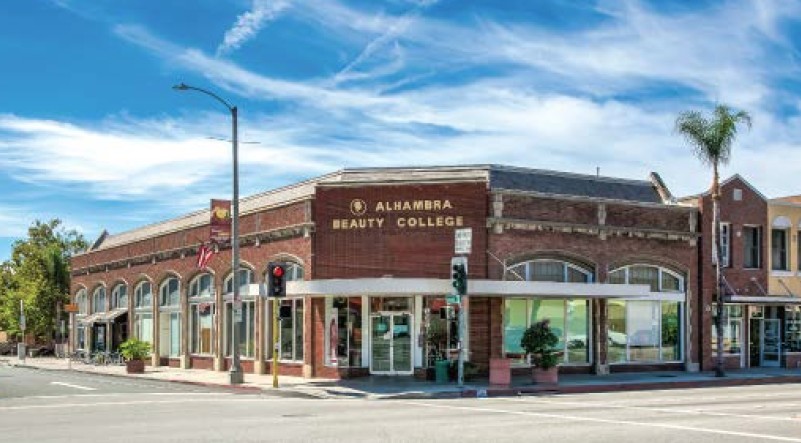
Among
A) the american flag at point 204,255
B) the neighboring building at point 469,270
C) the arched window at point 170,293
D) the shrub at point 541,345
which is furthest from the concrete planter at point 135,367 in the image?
the shrub at point 541,345

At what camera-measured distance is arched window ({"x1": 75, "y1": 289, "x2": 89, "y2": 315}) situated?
60.6m

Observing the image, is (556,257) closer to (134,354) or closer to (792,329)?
(792,329)

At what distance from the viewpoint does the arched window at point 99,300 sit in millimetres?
57531

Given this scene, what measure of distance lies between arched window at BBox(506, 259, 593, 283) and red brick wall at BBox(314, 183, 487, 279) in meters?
1.59

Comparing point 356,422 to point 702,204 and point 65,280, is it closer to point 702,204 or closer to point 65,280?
point 702,204

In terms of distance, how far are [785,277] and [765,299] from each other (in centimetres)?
244

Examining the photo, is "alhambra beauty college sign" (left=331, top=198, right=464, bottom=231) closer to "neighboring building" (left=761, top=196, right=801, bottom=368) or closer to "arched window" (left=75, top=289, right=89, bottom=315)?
"neighboring building" (left=761, top=196, right=801, bottom=368)

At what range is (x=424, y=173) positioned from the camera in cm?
3516

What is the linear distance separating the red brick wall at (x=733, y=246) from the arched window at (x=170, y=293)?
949 inches

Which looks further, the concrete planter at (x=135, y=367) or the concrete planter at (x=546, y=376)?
the concrete planter at (x=135, y=367)

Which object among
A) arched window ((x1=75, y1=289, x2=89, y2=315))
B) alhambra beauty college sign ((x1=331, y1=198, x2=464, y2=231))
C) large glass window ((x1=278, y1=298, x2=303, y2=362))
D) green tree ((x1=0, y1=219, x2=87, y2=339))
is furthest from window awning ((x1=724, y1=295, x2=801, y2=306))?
green tree ((x1=0, y1=219, x2=87, y2=339))

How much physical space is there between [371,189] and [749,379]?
15.1 metres

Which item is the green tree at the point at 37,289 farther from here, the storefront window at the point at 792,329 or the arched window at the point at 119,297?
the storefront window at the point at 792,329

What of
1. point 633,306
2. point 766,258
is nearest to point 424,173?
point 633,306
